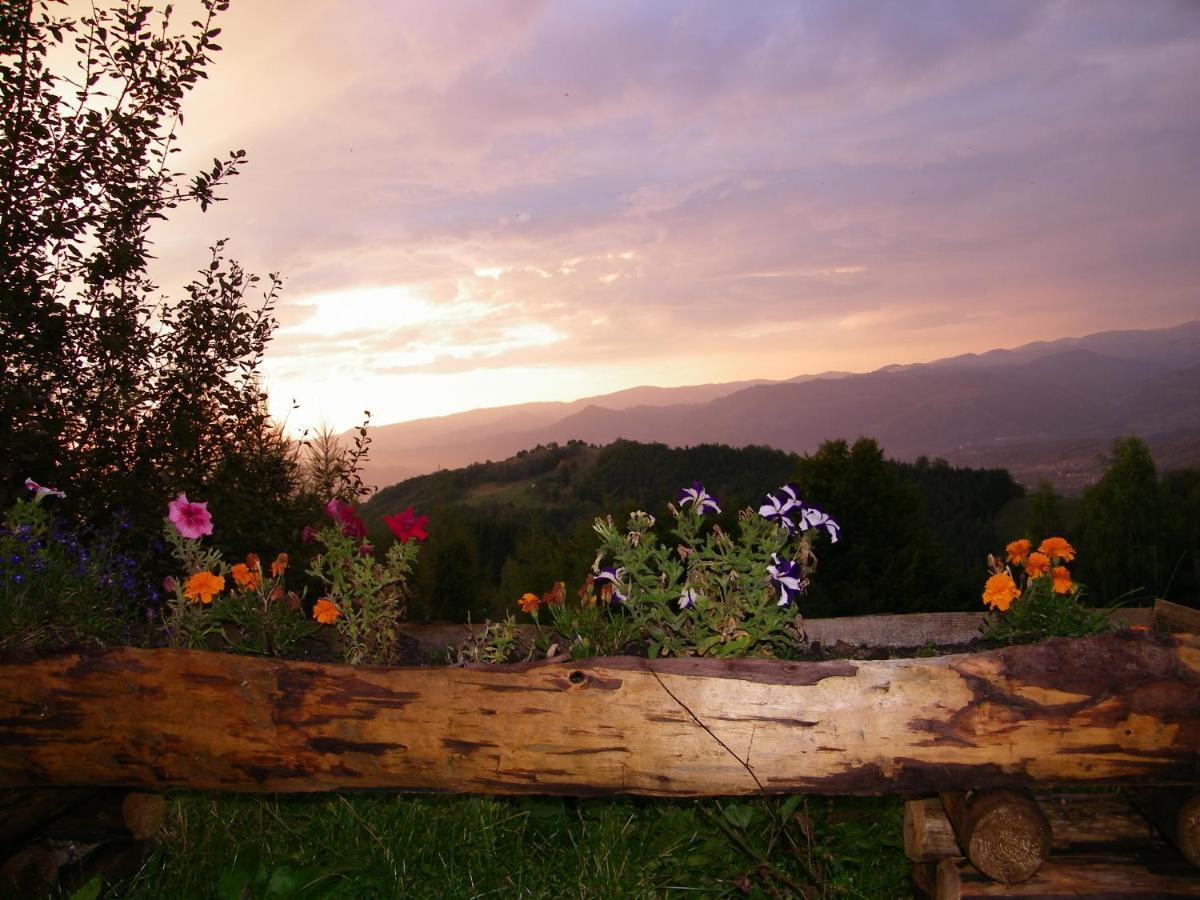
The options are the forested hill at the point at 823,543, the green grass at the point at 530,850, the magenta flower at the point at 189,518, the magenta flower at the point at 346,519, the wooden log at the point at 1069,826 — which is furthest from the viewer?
the forested hill at the point at 823,543

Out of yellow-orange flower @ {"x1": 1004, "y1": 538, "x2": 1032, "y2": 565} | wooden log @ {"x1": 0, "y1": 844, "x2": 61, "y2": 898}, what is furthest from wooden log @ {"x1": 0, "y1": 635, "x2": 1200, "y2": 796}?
yellow-orange flower @ {"x1": 1004, "y1": 538, "x2": 1032, "y2": 565}

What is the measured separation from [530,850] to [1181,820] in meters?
2.35

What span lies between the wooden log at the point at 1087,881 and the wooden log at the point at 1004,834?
0.12 meters

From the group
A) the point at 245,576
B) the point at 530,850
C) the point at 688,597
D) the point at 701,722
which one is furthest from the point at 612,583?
the point at 245,576

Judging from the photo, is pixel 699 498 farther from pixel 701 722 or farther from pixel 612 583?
pixel 701 722

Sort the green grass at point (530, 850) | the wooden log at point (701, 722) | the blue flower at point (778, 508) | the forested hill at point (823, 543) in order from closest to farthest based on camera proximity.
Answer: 1. the wooden log at point (701, 722)
2. the green grass at point (530, 850)
3. the blue flower at point (778, 508)
4. the forested hill at point (823, 543)

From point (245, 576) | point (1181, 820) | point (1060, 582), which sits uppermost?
point (245, 576)

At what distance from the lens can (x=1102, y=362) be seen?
3534cm

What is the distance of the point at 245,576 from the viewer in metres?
3.77

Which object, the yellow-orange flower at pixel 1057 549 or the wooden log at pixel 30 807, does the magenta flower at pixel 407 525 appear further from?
the yellow-orange flower at pixel 1057 549

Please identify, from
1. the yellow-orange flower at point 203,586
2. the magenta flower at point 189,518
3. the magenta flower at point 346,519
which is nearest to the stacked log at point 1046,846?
the magenta flower at point 346,519

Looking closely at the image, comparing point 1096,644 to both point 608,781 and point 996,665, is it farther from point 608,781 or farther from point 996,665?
point 608,781

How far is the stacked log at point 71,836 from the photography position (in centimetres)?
323

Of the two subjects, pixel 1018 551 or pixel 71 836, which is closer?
pixel 71 836
